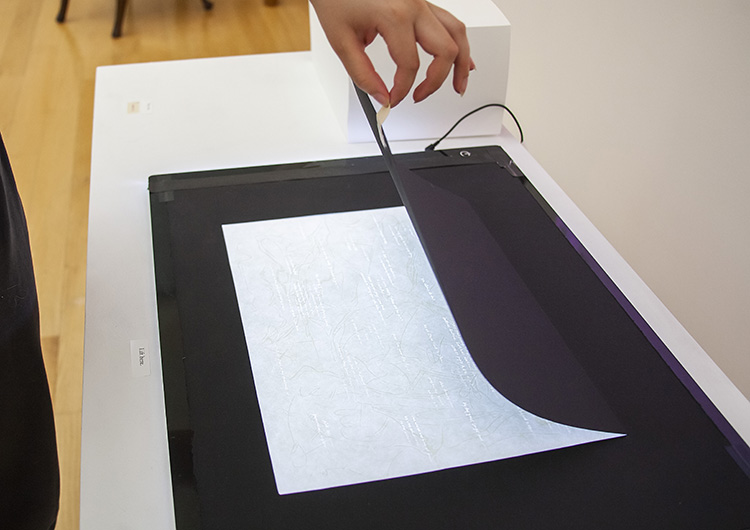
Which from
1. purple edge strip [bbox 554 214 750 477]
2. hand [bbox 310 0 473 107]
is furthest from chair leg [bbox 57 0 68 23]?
purple edge strip [bbox 554 214 750 477]

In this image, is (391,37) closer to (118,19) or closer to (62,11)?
(118,19)

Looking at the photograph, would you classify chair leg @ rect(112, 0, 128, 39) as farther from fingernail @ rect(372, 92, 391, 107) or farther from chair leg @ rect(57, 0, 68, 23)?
fingernail @ rect(372, 92, 391, 107)

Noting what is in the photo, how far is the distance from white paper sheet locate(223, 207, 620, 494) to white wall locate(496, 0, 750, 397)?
0.70 m

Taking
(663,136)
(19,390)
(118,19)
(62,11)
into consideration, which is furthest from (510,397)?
(62,11)

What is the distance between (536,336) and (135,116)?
753 millimetres

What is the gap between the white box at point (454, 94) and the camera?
1.09 m

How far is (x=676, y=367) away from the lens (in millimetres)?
768

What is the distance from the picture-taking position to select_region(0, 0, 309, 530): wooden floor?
1.66m

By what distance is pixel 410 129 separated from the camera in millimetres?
1145

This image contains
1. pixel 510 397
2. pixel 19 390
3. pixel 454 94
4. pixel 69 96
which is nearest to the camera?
pixel 510 397

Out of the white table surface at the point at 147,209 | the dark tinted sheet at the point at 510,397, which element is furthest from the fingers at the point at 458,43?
the white table surface at the point at 147,209

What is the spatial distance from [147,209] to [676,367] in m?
0.66

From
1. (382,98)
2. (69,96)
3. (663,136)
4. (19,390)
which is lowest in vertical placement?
(69,96)

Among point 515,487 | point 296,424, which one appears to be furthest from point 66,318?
point 515,487
